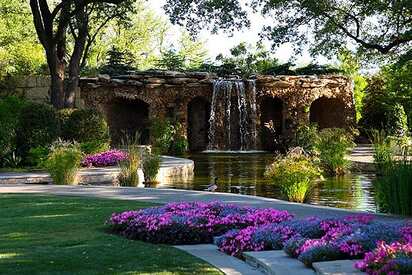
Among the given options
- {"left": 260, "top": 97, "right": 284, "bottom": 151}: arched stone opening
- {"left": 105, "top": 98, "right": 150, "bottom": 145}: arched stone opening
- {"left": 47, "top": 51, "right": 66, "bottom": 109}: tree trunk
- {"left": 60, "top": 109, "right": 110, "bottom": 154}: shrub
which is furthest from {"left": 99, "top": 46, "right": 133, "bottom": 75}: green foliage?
{"left": 60, "top": 109, "right": 110, "bottom": 154}: shrub

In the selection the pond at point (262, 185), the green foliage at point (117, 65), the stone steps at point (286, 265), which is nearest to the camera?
the stone steps at point (286, 265)

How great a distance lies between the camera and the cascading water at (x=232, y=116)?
28.9 meters

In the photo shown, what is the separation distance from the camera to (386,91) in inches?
1271

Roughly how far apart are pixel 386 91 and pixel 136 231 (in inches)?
1080

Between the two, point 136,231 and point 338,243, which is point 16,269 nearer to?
point 136,231

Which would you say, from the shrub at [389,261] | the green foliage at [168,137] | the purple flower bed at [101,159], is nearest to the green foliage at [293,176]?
the purple flower bed at [101,159]

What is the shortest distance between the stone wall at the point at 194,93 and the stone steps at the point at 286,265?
2287cm

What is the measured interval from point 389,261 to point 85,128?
49.2ft

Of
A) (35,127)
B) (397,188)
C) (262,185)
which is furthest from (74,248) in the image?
(35,127)

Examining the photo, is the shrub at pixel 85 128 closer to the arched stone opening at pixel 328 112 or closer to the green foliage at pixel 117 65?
the green foliage at pixel 117 65

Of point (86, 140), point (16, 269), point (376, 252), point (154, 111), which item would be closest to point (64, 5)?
point (86, 140)

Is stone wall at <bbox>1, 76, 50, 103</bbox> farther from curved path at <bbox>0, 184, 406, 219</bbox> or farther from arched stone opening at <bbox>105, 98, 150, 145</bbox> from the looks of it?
curved path at <bbox>0, 184, 406, 219</bbox>

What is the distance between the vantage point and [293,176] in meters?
11.3

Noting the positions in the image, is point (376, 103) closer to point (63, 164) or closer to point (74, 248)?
point (63, 164)
